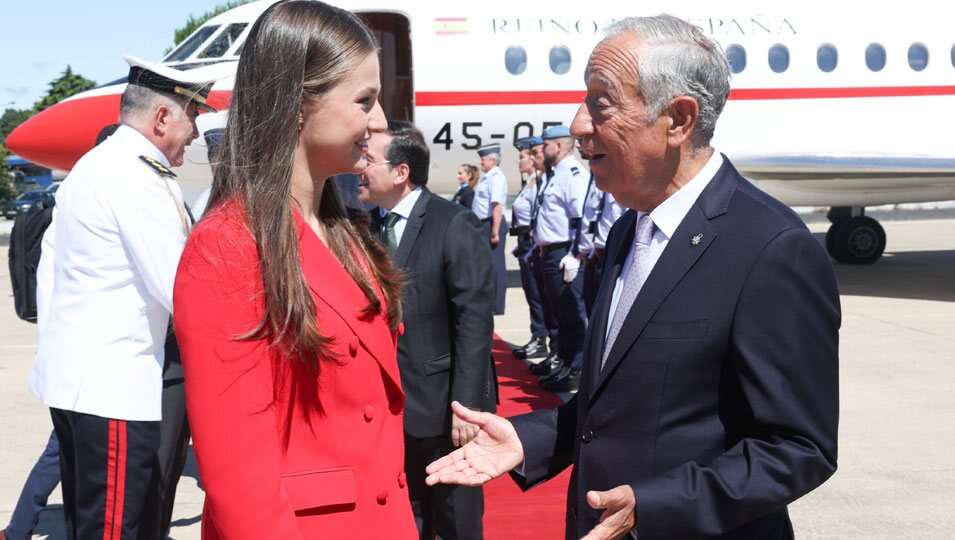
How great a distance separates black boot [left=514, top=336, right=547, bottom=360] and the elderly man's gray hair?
277 inches

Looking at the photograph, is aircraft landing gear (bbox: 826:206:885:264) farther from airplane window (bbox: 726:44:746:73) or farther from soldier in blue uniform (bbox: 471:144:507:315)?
soldier in blue uniform (bbox: 471:144:507:315)

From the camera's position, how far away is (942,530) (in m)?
4.47

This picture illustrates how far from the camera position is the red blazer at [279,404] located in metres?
1.61

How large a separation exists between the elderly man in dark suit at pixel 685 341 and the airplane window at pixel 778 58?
1124cm

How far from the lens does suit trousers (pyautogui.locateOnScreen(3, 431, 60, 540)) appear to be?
13.7 feet

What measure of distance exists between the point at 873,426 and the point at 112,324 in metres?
4.93

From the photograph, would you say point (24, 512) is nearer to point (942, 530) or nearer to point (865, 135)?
point (942, 530)

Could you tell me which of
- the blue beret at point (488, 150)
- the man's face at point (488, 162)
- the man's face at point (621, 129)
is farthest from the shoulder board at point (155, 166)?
the blue beret at point (488, 150)

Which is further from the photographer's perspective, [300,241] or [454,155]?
[454,155]

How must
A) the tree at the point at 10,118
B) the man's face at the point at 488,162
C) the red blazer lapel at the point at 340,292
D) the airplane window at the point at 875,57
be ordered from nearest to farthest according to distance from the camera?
1. the red blazer lapel at the point at 340,292
2. the man's face at the point at 488,162
3. the airplane window at the point at 875,57
4. the tree at the point at 10,118

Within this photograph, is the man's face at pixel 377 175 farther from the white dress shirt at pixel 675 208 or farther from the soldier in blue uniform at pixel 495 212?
the soldier in blue uniform at pixel 495 212

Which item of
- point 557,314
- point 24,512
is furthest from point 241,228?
point 557,314

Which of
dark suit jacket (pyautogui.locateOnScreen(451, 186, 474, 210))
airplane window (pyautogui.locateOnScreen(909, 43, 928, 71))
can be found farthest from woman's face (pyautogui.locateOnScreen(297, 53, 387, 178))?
airplane window (pyautogui.locateOnScreen(909, 43, 928, 71))

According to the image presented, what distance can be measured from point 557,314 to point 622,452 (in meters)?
6.19
